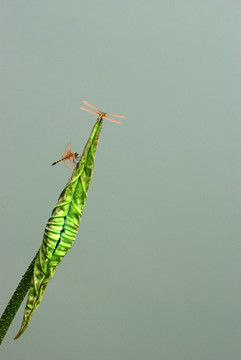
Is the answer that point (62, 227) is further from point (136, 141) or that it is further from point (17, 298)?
point (136, 141)

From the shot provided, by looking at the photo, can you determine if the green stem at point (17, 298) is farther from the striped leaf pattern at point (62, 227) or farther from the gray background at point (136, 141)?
the gray background at point (136, 141)

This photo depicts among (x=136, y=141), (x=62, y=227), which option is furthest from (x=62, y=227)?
(x=136, y=141)

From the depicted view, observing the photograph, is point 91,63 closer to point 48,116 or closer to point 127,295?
point 48,116

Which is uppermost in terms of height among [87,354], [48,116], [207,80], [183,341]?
[207,80]

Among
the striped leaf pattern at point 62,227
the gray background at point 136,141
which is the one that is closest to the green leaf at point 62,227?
the striped leaf pattern at point 62,227

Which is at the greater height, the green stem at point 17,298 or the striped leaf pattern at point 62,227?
the striped leaf pattern at point 62,227

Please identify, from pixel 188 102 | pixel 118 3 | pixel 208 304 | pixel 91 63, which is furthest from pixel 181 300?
pixel 118 3

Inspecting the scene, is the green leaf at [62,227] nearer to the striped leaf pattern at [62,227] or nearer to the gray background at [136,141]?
the striped leaf pattern at [62,227]

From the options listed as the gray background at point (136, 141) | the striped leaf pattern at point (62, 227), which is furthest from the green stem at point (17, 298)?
the gray background at point (136, 141)

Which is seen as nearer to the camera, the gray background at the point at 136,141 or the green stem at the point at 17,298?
the green stem at the point at 17,298

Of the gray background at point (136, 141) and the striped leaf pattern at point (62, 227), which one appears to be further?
the gray background at point (136, 141)

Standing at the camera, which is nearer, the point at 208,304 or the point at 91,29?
the point at 91,29
